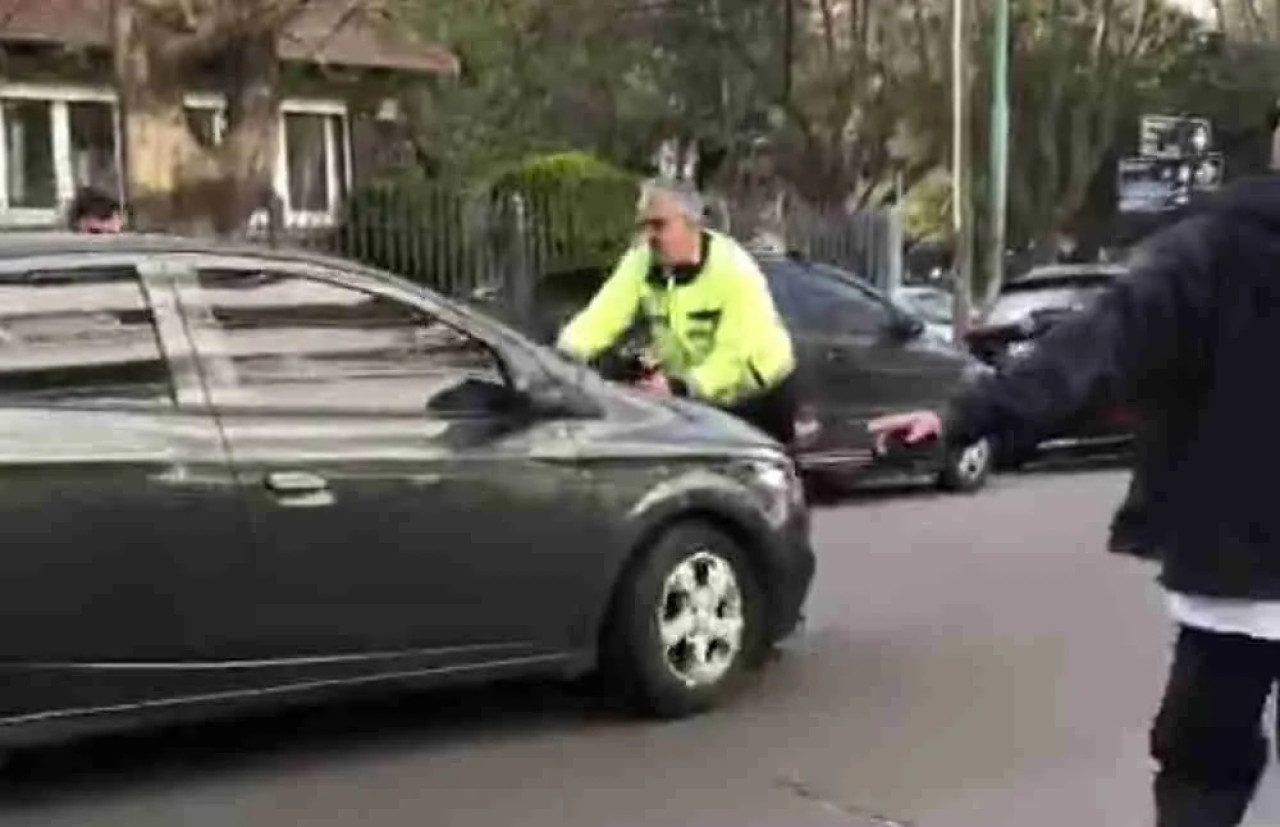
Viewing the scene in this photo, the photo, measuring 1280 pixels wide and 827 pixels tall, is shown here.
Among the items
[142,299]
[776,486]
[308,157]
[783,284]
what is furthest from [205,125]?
[142,299]

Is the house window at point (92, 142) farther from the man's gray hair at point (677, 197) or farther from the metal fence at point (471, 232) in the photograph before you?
the man's gray hair at point (677, 197)

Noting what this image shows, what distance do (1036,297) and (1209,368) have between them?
14.6 metres

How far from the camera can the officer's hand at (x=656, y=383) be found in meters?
7.80

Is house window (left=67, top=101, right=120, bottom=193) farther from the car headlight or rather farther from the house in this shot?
the car headlight

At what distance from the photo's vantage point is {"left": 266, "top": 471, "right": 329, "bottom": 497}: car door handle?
6.25 meters

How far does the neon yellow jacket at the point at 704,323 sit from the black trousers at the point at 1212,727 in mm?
3696

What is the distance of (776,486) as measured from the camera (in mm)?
7570

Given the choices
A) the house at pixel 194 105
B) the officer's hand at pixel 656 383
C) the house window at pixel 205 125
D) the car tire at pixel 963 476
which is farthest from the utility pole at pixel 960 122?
the officer's hand at pixel 656 383

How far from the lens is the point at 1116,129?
141ft

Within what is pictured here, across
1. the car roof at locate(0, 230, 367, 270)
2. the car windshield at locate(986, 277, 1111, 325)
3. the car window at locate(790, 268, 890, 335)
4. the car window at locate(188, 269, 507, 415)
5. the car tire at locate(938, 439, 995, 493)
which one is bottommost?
the car tire at locate(938, 439, 995, 493)

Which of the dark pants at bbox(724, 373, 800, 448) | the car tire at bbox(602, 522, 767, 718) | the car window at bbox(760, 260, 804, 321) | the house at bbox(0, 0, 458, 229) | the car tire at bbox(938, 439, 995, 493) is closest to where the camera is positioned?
the car tire at bbox(602, 522, 767, 718)

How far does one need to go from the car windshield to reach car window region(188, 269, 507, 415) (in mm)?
11565

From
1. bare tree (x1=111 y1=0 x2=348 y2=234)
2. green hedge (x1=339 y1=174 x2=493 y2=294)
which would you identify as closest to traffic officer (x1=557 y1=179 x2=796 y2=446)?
bare tree (x1=111 y1=0 x2=348 y2=234)

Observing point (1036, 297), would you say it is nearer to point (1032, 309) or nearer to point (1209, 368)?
point (1032, 309)
